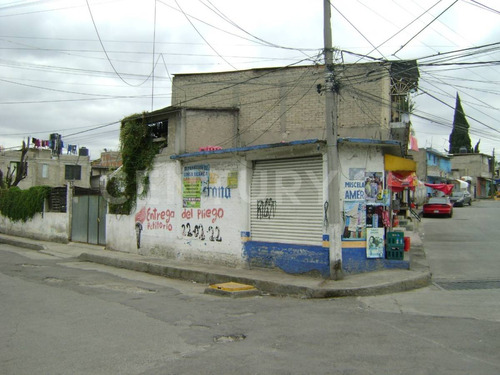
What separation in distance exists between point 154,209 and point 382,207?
770 centimetres

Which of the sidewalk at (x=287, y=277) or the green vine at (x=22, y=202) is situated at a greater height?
the green vine at (x=22, y=202)

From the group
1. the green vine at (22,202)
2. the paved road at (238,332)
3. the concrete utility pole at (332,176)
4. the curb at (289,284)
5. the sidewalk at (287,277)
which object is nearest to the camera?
the paved road at (238,332)

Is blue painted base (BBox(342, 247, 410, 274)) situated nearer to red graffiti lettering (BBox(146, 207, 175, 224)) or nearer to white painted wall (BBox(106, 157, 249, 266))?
white painted wall (BBox(106, 157, 249, 266))

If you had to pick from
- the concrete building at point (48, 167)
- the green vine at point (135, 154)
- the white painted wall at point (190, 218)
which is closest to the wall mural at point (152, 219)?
the white painted wall at point (190, 218)

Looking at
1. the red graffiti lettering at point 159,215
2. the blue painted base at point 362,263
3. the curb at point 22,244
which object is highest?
the red graffiti lettering at point 159,215

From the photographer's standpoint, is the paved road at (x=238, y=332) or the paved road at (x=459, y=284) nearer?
the paved road at (x=238, y=332)

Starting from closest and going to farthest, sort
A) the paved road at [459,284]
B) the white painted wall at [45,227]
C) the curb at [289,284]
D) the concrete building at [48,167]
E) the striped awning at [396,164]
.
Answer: the paved road at [459,284] < the curb at [289,284] < the striped awning at [396,164] < the white painted wall at [45,227] < the concrete building at [48,167]

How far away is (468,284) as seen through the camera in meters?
10.3

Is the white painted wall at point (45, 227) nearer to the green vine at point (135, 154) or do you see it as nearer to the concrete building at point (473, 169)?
the green vine at point (135, 154)

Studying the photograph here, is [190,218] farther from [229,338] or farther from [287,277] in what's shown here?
[229,338]

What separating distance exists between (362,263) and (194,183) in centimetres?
570

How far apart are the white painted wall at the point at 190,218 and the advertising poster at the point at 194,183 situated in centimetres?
10

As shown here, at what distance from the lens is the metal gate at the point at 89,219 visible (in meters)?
18.5

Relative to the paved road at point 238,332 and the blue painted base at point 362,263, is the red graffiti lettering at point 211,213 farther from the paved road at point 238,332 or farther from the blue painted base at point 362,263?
the blue painted base at point 362,263
